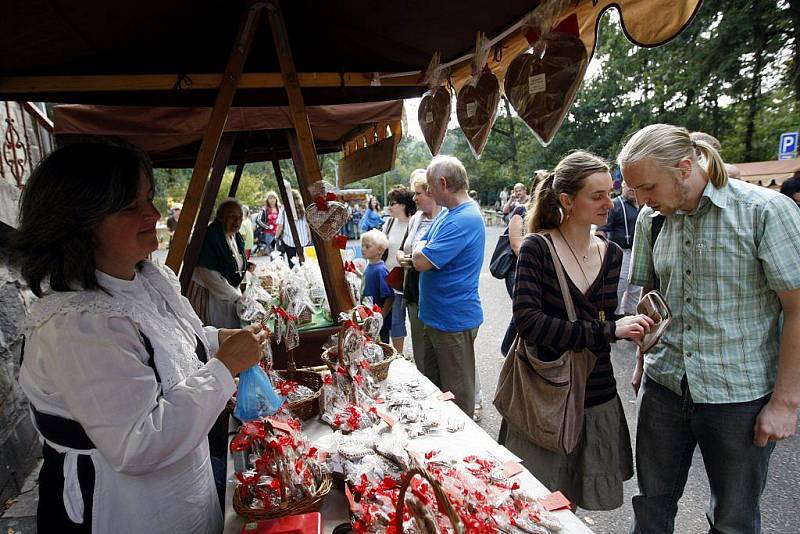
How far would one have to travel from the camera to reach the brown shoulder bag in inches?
76.4

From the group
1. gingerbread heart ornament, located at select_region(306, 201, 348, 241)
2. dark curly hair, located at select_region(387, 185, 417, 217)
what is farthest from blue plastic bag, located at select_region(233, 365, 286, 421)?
dark curly hair, located at select_region(387, 185, 417, 217)

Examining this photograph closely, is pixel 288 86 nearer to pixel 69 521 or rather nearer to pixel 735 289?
pixel 69 521

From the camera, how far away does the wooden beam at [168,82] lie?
217cm

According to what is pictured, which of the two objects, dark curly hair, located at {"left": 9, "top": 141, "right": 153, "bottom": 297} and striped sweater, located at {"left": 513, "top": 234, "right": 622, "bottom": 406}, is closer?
dark curly hair, located at {"left": 9, "top": 141, "right": 153, "bottom": 297}

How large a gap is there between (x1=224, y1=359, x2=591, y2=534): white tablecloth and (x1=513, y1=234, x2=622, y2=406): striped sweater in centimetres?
50

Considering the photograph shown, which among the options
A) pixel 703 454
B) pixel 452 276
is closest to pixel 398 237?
pixel 452 276

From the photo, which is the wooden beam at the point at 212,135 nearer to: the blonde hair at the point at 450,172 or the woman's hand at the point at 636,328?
the blonde hair at the point at 450,172

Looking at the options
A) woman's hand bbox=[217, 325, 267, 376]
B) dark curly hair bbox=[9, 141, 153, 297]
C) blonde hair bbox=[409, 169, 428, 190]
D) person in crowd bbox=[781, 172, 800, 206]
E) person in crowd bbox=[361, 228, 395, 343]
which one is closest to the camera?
dark curly hair bbox=[9, 141, 153, 297]

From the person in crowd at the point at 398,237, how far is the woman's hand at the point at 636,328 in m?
2.99

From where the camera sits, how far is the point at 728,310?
1.72 m

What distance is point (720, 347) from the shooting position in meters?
1.72

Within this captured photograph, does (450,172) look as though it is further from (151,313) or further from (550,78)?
(151,313)

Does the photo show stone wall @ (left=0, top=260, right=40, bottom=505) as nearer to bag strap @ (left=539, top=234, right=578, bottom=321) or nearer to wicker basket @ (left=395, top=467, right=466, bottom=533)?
wicker basket @ (left=395, top=467, right=466, bottom=533)

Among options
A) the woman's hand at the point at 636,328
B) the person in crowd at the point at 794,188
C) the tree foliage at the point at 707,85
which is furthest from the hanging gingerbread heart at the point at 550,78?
the tree foliage at the point at 707,85
